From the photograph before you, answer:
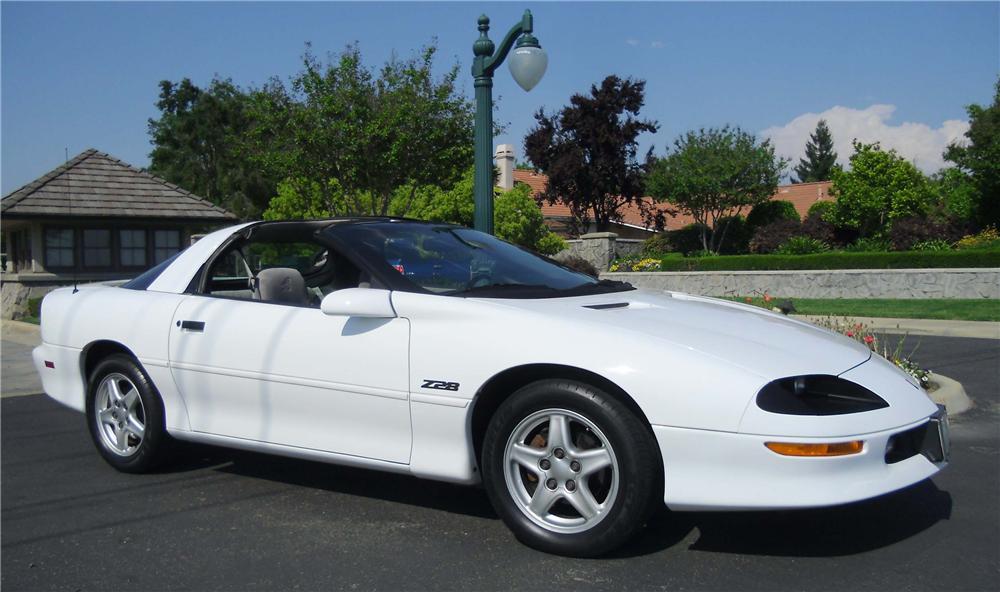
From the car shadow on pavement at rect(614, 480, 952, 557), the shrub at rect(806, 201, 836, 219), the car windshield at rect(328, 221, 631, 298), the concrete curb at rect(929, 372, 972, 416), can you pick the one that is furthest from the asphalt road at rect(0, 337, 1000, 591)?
the shrub at rect(806, 201, 836, 219)

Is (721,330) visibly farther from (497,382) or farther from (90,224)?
(90,224)

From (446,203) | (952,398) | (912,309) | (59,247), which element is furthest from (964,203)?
(59,247)

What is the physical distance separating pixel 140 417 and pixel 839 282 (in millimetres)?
18126

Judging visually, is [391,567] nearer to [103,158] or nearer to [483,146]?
[483,146]

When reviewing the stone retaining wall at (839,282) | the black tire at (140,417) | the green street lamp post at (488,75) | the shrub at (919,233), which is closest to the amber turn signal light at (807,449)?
the black tire at (140,417)

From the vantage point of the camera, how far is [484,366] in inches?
144

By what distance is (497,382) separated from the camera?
12.2 ft

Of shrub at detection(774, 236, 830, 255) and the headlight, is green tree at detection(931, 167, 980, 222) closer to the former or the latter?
shrub at detection(774, 236, 830, 255)

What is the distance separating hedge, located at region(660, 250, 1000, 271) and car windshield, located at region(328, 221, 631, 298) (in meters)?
17.3

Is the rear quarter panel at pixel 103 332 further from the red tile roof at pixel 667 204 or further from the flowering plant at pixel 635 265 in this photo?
the red tile roof at pixel 667 204

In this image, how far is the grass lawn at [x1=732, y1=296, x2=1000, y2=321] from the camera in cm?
1434

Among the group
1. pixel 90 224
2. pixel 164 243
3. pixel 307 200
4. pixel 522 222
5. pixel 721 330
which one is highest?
pixel 307 200

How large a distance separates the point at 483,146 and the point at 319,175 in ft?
35.8

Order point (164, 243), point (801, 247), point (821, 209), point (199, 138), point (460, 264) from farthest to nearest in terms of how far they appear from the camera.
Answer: point (199, 138) → point (821, 209) → point (801, 247) → point (164, 243) → point (460, 264)
